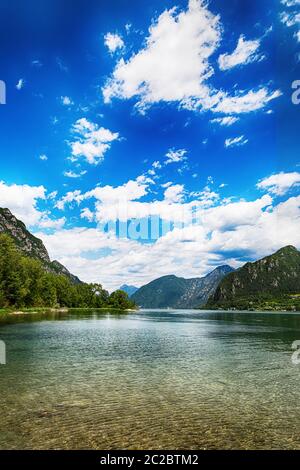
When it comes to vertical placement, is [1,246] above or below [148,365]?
above

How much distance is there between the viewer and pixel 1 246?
149000mm

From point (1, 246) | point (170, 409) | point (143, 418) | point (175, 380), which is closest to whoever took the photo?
point (143, 418)

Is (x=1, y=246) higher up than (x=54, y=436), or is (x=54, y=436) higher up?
(x=1, y=246)

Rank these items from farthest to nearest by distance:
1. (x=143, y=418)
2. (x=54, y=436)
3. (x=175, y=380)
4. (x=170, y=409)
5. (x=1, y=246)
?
(x=1, y=246) < (x=175, y=380) < (x=170, y=409) < (x=143, y=418) < (x=54, y=436)

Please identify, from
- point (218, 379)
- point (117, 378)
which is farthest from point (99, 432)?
point (218, 379)

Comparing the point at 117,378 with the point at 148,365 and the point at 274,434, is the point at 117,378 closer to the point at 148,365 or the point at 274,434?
the point at 148,365

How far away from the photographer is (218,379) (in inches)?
1273

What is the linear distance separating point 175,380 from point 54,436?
16221 mm

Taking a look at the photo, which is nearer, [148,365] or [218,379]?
[218,379]

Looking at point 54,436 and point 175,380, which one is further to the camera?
Result: point 175,380

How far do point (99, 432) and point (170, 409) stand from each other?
19.9 ft

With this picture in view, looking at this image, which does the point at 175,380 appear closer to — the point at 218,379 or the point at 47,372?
the point at 218,379
